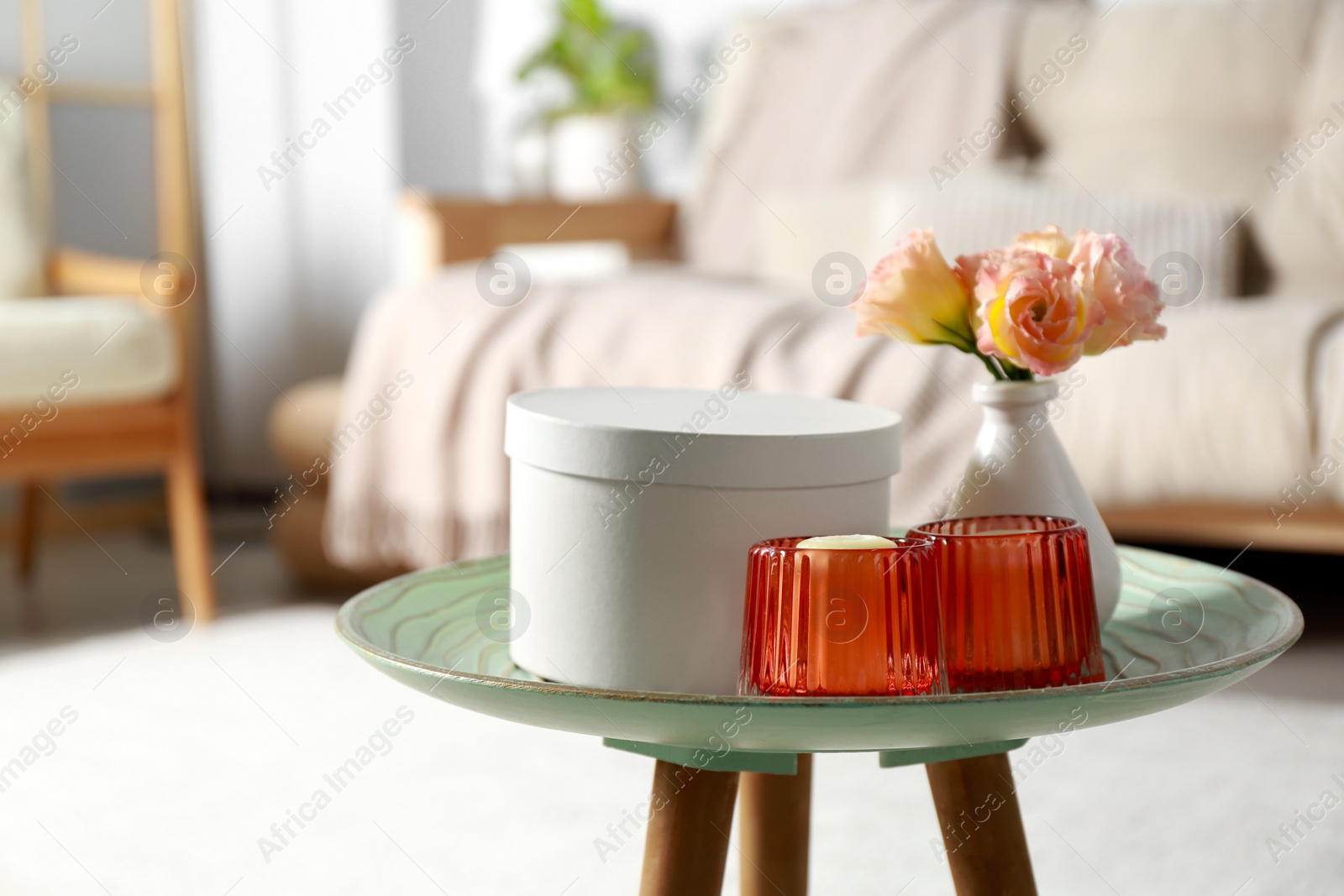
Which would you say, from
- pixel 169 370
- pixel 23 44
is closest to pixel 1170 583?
pixel 169 370

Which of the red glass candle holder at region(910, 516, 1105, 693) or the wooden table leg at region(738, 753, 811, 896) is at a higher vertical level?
the red glass candle holder at region(910, 516, 1105, 693)

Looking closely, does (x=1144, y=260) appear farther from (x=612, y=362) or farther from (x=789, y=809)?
(x=789, y=809)

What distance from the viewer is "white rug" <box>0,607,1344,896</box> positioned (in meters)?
1.07

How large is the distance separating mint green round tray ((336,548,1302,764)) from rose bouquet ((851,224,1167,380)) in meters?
0.13

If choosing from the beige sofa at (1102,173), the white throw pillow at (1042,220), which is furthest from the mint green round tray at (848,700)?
the white throw pillow at (1042,220)

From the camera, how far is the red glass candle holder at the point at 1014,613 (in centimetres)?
53

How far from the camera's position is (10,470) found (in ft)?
5.59
